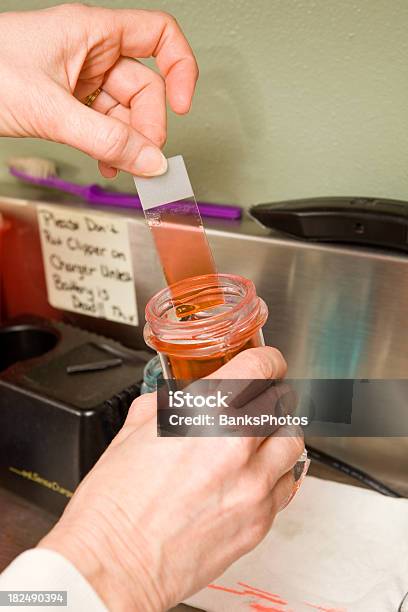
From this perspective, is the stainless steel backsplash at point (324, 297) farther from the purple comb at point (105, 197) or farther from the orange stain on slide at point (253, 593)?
the orange stain on slide at point (253, 593)

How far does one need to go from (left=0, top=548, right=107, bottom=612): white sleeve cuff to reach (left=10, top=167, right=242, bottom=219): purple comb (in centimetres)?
48

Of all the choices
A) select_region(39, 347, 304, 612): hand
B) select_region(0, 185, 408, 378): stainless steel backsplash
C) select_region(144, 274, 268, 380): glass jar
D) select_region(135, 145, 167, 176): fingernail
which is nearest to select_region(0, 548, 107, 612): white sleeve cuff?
select_region(39, 347, 304, 612): hand

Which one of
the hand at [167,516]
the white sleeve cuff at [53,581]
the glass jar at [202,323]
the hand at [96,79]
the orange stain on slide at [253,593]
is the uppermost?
the hand at [96,79]

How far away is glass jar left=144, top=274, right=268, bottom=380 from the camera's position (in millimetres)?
489

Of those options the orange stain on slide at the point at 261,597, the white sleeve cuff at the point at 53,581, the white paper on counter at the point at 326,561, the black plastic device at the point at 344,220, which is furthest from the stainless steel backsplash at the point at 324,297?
the white sleeve cuff at the point at 53,581

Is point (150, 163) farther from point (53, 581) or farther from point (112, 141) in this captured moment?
point (53, 581)

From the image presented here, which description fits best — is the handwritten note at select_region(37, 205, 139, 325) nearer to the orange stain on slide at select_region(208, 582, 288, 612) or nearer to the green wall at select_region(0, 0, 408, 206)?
the green wall at select_region(0, 0, 408, 206)

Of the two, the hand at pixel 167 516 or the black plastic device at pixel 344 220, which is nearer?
the hand at pixel 167 516

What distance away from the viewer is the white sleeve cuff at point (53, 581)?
1.40ft

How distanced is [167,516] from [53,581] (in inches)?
3.2

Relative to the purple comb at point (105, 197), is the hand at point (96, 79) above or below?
above

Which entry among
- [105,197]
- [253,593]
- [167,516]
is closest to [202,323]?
[167,516]

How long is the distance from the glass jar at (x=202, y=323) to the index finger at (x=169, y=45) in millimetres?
209

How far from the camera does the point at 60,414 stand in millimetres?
697
